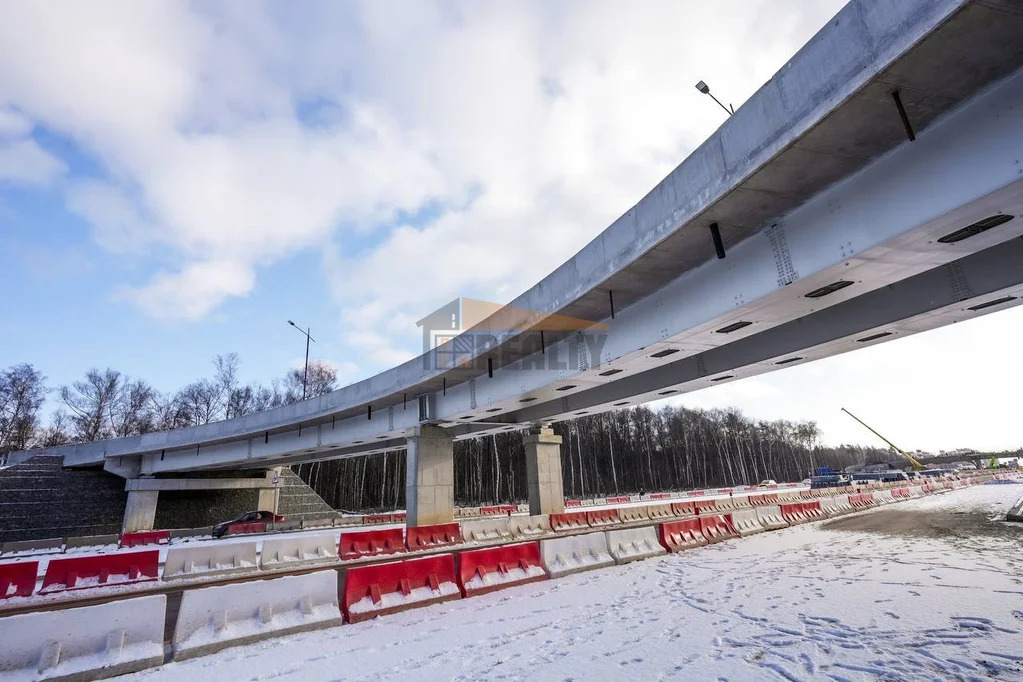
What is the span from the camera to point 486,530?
20.0 meters

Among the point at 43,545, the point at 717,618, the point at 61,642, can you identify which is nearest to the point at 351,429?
the point at 43,545

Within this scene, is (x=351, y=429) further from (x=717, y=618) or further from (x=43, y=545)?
(x=717, y=618)

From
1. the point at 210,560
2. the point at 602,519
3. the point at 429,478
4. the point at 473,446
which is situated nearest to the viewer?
the point at 210,560

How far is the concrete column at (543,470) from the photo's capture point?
23891 millimetres

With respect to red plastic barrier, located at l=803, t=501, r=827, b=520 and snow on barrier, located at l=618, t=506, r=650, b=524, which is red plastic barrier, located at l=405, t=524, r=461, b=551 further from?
red plastic barrier, located at l=803, t=501, r=827, b=520

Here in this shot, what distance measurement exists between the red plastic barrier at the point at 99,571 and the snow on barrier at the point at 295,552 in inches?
116

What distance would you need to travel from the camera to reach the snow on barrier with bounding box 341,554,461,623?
8180mm

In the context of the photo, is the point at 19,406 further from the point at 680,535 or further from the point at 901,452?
the point at 901,452

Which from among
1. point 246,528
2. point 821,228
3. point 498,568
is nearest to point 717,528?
point 498,568

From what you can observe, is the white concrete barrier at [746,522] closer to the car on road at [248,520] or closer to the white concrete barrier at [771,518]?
the white concrete barrier at [771,518]

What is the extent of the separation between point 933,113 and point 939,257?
246 cm

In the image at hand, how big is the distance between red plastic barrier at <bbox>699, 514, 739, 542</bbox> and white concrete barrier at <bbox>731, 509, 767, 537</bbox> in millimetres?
321

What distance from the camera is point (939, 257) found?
7371mm

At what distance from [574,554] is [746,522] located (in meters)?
9.97
